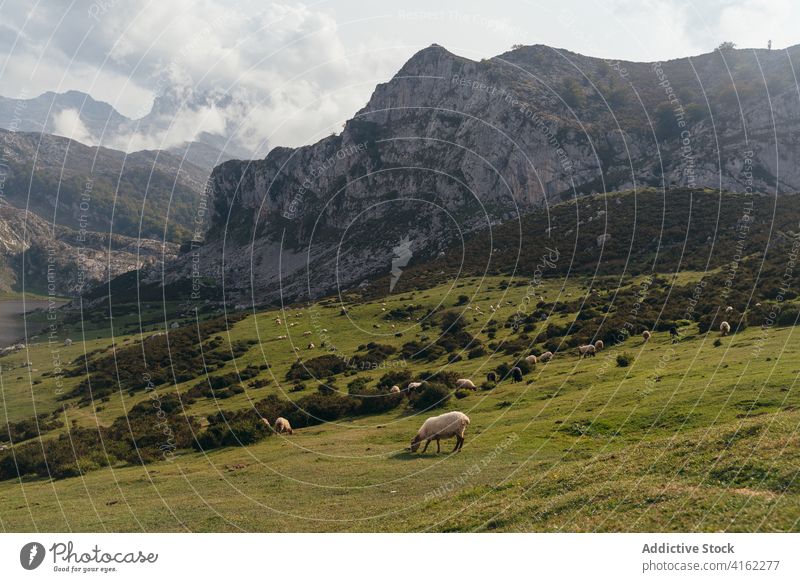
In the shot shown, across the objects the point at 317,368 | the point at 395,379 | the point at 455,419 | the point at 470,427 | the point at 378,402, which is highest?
the point at 455,419

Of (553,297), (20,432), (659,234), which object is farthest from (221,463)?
(659,234)

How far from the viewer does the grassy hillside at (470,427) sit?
15398mm

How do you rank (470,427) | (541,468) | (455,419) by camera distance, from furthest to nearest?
(470,427)
(455,419)
(541,468)

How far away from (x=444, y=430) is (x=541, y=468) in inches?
234

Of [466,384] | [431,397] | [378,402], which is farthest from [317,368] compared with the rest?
[431,397]

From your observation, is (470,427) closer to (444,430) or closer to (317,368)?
(444,430)

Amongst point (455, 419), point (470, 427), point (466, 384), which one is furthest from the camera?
point (466, 384)

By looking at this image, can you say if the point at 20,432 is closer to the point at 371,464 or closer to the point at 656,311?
the point at 371,464

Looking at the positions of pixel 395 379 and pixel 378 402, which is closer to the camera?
pixel 378 402

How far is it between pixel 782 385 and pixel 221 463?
26.6 metres

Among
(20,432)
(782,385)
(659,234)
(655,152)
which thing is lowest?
(20,432)

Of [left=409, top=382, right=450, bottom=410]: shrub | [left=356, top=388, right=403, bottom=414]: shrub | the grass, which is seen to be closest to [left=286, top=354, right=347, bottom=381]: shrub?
[left=356, top=388, right=403, bottom=414]: shrub

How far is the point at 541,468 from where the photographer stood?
19.7 metres

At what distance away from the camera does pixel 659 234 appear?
322 feet
